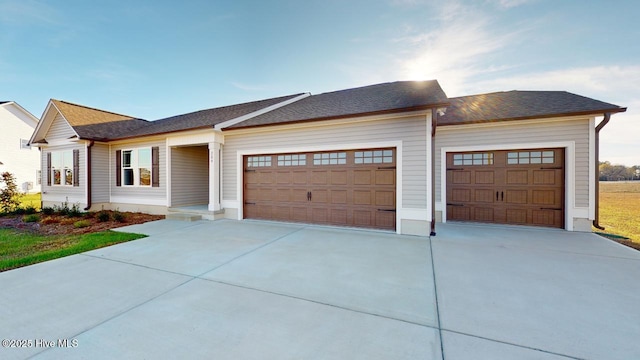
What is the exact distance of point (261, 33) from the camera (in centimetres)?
976

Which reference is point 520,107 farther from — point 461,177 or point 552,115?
point 461,177

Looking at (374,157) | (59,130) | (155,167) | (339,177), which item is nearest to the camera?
(374,157)

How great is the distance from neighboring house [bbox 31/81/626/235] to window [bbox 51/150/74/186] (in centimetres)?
122

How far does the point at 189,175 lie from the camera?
9945mm

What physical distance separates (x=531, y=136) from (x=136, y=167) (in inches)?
550

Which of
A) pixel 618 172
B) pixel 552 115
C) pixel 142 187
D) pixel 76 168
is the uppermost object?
pixel 552 115

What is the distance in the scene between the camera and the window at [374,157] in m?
6.61

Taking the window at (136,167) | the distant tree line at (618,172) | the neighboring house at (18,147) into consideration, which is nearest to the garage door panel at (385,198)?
the window at (136,167)

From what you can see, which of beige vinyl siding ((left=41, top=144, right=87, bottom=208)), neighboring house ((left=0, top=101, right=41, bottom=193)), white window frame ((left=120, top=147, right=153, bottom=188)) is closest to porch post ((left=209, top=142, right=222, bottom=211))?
white window frame ((left=120, top=147, right=153, bottom=188))

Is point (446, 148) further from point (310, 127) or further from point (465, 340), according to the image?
point (465, 340)

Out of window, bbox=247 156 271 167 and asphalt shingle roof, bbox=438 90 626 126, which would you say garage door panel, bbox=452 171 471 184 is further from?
window, bbox=247 156 271 167

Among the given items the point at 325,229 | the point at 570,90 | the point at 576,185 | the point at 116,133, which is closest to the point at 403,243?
the point at 325,229

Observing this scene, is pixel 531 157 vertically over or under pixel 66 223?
over

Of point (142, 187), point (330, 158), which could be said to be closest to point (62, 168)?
point (142, 187)
